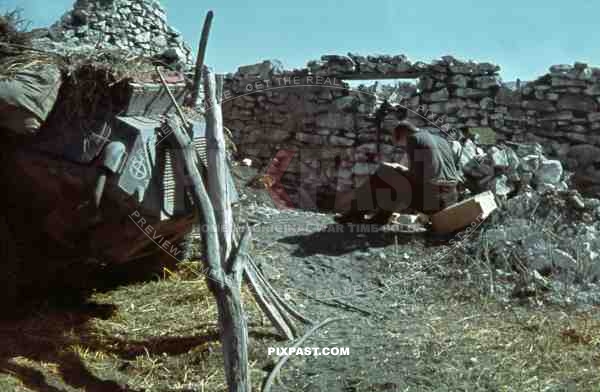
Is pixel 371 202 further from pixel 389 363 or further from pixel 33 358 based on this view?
pixel 33 358

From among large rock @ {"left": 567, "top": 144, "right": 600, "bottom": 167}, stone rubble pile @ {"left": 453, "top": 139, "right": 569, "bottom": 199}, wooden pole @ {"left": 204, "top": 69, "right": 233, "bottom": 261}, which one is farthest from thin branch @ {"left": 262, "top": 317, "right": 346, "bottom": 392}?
large rock @ {"left": 567, "top": 144, "right": 600, "bottom": 167}

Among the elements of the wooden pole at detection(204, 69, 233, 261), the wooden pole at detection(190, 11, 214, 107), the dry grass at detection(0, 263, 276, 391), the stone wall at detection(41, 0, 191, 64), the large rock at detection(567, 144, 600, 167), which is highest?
the stone wall at detection(41, 0, 191, 64)

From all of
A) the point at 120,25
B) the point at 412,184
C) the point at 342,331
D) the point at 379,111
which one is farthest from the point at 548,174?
the point at 120,25

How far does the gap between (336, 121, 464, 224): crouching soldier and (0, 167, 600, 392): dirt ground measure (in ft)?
1.32

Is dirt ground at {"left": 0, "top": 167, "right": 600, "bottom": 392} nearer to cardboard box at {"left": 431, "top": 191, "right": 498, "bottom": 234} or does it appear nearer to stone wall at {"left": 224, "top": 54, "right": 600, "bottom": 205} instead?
cardboard box at {"left": 431, "top": 191, "right": 498, "bottom": 234}

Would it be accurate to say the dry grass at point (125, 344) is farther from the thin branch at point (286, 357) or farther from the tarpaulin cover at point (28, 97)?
the tarpaulin cover at point (28, 97)

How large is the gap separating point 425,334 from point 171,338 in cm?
183

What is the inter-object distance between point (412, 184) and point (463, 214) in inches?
24.7

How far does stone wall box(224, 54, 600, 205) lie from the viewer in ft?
31.4

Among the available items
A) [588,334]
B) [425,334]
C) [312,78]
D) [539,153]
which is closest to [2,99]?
[425,334]

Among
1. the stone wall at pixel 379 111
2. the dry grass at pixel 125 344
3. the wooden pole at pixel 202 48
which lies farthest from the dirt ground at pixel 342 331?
the stone wall at pixel 379 111

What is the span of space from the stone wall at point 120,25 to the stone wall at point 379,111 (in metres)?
1.83

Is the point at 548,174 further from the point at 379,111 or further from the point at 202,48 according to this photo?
the point at 202,48

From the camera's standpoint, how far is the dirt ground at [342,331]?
12.3 feet
